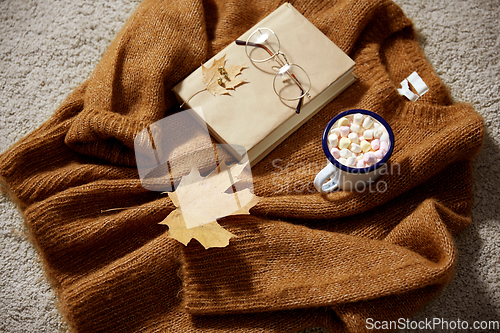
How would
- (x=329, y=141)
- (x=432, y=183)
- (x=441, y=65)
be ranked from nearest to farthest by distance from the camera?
(x=329, y=141) → (x=432, y=183) → (x=441, y=65)

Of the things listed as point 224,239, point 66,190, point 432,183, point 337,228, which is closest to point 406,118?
point 432,183

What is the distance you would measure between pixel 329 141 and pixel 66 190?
49cm

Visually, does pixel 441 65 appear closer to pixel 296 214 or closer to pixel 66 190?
pixel 296 214

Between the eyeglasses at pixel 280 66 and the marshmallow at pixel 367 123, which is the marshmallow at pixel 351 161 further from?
the eyeglasses at pixel 280 66

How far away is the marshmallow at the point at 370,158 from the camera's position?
0.58 metres

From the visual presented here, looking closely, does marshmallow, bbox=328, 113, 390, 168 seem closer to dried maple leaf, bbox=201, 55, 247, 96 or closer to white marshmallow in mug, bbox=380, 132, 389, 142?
white marshmallow in mug, bbox=380, 132, 389, 142

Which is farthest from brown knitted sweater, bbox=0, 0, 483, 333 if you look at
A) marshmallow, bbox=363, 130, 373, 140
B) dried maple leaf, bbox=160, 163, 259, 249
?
marshmallow, bbox=363, 130, 373, 140

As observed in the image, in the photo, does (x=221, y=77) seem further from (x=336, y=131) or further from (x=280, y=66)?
(x=336, y=131)

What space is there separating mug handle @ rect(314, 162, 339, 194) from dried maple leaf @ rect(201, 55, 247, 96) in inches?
9.3

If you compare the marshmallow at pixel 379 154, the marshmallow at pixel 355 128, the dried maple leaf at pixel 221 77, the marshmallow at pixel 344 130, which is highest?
the dried maple leaf at pixel 221 77

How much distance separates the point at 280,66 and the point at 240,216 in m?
0.30

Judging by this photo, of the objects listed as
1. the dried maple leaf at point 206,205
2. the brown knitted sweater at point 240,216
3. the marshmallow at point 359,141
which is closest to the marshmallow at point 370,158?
the marshmallow at point 359,141

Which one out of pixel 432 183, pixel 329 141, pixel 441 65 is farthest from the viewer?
pixel 441 65

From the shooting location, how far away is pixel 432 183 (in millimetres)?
720
